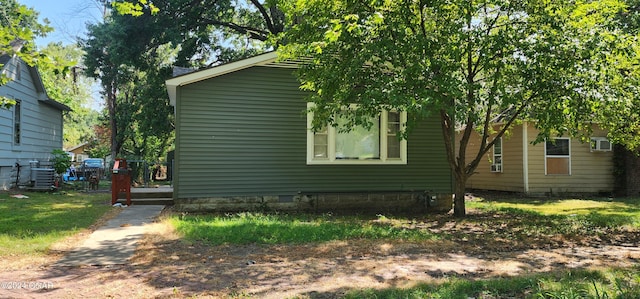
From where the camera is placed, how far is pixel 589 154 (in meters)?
16.3

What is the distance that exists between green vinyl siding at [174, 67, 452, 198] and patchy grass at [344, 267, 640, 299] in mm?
5773

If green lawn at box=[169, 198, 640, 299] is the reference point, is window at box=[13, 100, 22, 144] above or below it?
above

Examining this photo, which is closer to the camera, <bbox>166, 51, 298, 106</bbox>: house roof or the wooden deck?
<bbox>166, 51, 298, 106</bbox>: house roof

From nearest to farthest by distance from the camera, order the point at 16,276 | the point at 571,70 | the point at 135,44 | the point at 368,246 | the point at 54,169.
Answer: the point at 16,276 → the point at 368,246 → the point at 571,70 → the point at 54,169 → the point at 135,44

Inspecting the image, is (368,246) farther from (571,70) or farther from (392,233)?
(571,70)

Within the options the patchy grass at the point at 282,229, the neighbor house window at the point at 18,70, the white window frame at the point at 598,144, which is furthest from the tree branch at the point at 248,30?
the white window frame at the point at 598,144

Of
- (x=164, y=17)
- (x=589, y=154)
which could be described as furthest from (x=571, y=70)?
(x=164, y=17)

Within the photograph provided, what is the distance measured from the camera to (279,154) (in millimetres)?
10375

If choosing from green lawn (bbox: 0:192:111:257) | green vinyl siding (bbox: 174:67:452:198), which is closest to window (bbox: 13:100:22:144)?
green lawn (bbox: 0:192:111:257)

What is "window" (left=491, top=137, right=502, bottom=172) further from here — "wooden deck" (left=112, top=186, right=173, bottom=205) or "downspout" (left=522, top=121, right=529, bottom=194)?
"wooden deck" (left=112, top=186, right=173, bottom=205)

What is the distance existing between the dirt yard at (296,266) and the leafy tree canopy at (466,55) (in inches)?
91.2

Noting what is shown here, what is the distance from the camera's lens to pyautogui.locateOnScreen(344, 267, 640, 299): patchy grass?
4109 millimetres

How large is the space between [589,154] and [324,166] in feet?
38.0

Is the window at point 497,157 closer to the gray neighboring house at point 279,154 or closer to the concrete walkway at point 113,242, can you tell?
the gray neighboring house at point 279,154
